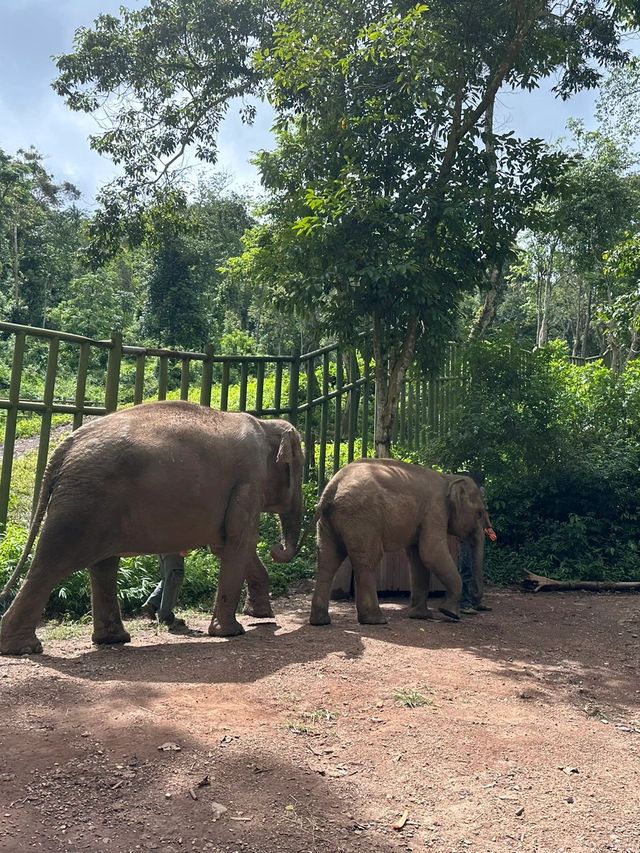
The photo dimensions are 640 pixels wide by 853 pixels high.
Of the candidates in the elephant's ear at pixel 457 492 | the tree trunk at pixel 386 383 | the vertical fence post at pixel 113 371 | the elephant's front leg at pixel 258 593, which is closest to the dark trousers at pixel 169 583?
the elephant's front leg at pixel 258 593

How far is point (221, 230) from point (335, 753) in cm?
3235

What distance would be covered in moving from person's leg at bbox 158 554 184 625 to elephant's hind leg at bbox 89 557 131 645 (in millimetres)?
634

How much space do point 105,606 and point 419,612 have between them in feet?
10.3

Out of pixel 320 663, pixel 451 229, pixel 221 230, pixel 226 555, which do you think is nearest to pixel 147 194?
pixel 451 229

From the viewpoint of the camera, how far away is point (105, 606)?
5.74 m

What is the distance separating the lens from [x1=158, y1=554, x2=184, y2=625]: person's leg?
6.50m

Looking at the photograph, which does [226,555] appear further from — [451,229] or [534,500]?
[534,500]

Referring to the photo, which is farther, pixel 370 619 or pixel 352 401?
pixel 352 401

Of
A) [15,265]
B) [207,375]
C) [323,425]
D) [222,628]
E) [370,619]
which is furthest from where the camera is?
[15,265]

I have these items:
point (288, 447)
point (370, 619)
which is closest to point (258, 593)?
point (370, 619)

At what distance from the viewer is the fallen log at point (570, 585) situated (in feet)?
31.9

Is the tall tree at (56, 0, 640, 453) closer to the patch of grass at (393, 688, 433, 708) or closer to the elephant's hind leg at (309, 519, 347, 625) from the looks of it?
the elephant's hind leg at (309, 519, 347, 625)

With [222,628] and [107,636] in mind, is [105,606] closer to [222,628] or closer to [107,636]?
[107,636]

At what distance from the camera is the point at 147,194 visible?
555 inches
